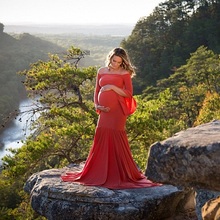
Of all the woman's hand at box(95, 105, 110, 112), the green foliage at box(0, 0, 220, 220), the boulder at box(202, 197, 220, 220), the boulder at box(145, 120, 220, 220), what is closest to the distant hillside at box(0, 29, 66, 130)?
the green foliage at box(0, 0, 220, 220)

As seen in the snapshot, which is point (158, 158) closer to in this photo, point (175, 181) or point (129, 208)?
point (175, 181)

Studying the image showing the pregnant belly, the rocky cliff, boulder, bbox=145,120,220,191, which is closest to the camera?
boulder, bbox=145,120,220,191

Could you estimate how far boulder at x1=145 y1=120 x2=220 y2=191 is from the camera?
10.6 feet

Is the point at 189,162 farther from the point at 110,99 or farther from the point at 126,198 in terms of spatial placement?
the point at 110,99

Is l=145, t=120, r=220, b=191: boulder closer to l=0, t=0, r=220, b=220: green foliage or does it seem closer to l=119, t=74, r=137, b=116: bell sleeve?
l=119, t=74, r=137, b=116: bell sleeve

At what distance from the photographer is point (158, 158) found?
3469 millimetres

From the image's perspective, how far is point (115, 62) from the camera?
5.84 metres

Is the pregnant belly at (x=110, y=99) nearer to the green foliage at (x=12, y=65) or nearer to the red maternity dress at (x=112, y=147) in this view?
the red maternity dress at (x=112, y=147)

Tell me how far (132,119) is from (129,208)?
17.5 ft

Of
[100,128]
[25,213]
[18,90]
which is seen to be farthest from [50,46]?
[100,128]

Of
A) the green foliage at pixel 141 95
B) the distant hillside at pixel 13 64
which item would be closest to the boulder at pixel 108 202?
the green foliage at pixel 141 95

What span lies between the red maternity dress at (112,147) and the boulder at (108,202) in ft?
0.81

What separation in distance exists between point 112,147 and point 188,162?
2836 mm

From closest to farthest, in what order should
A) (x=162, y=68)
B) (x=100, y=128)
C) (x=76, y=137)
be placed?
(x=100, y=128) → (x=76, y=137) → (x=162, y=68)
